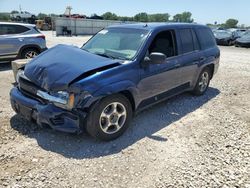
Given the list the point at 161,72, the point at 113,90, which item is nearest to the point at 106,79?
the point at 113,90

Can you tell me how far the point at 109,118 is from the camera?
12.7ft

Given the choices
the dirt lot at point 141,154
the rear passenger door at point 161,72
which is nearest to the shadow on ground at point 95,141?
the dirt lot at point 141,154

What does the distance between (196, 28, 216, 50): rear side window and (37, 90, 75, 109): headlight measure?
3.78 meters

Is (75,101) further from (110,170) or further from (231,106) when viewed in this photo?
(231,106)

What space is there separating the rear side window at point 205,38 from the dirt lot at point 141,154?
70.7 inches

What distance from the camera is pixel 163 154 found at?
12.0 feet

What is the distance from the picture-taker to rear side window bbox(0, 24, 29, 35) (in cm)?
863

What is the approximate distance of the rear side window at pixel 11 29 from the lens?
8.63 metres

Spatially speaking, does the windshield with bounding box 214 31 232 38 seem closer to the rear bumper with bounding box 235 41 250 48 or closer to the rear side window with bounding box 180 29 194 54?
the rear bumper with bounding box 235 41 250 48

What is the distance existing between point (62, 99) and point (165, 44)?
2367 mm

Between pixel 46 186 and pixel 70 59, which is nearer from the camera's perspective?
pixel 46 186

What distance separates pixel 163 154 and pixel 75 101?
1481mm

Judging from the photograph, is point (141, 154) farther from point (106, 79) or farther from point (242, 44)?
Answer: point (242, 44)

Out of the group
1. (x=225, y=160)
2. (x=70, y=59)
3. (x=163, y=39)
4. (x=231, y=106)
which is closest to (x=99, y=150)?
(x=70, y=59)
